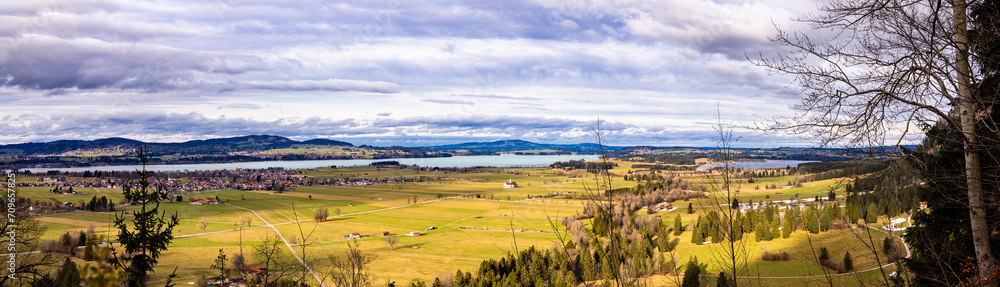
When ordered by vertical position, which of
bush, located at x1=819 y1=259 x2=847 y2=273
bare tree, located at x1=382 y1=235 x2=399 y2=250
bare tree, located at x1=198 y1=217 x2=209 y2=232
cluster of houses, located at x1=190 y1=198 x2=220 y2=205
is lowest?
bare tree, located at x1=382 y1=235 x2=399 y2=250

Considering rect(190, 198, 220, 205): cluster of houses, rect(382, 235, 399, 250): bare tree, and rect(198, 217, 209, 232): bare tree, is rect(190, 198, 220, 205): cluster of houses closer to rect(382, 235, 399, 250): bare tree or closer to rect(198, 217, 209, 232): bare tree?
rect(198, 217, 209, 232): bare tree

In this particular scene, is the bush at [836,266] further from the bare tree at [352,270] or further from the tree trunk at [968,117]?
the bare tree at [352,270]

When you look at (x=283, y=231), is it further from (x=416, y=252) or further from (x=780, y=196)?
(x=780, y=196)

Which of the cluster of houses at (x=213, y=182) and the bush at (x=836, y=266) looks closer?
the bush at (x=836, y=266)

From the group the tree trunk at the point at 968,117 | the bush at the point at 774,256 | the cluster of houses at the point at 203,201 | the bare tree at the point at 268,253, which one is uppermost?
the tree trunk at the point at 968,117

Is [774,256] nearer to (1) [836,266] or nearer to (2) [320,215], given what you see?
(1) [836,266]

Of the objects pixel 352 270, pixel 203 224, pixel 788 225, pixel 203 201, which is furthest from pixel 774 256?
pixel 203 201

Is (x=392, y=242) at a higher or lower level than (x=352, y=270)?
lower

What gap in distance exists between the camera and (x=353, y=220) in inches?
2997

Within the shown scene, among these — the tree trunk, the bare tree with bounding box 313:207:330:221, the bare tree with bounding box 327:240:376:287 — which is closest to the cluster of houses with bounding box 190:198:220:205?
the bare tree with bounding box 313:207:330:221

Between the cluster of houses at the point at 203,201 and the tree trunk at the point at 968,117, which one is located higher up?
the tree trunk at the point at 968,117

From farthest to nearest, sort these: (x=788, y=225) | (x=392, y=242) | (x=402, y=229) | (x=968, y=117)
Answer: (x=402, y=229) < (x=392, y=242) < (x=788, y=225) < (x=968, y=117)

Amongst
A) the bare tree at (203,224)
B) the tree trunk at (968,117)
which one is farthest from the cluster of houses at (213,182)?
the tree trunk at (968,117)

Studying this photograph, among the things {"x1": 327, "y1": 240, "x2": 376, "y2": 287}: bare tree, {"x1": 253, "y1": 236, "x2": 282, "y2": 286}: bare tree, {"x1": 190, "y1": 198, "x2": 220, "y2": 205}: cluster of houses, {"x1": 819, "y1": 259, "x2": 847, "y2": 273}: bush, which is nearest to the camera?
{"x1": 253, "y1": 236, "x2": 282, "y2": 286}: bare tree
